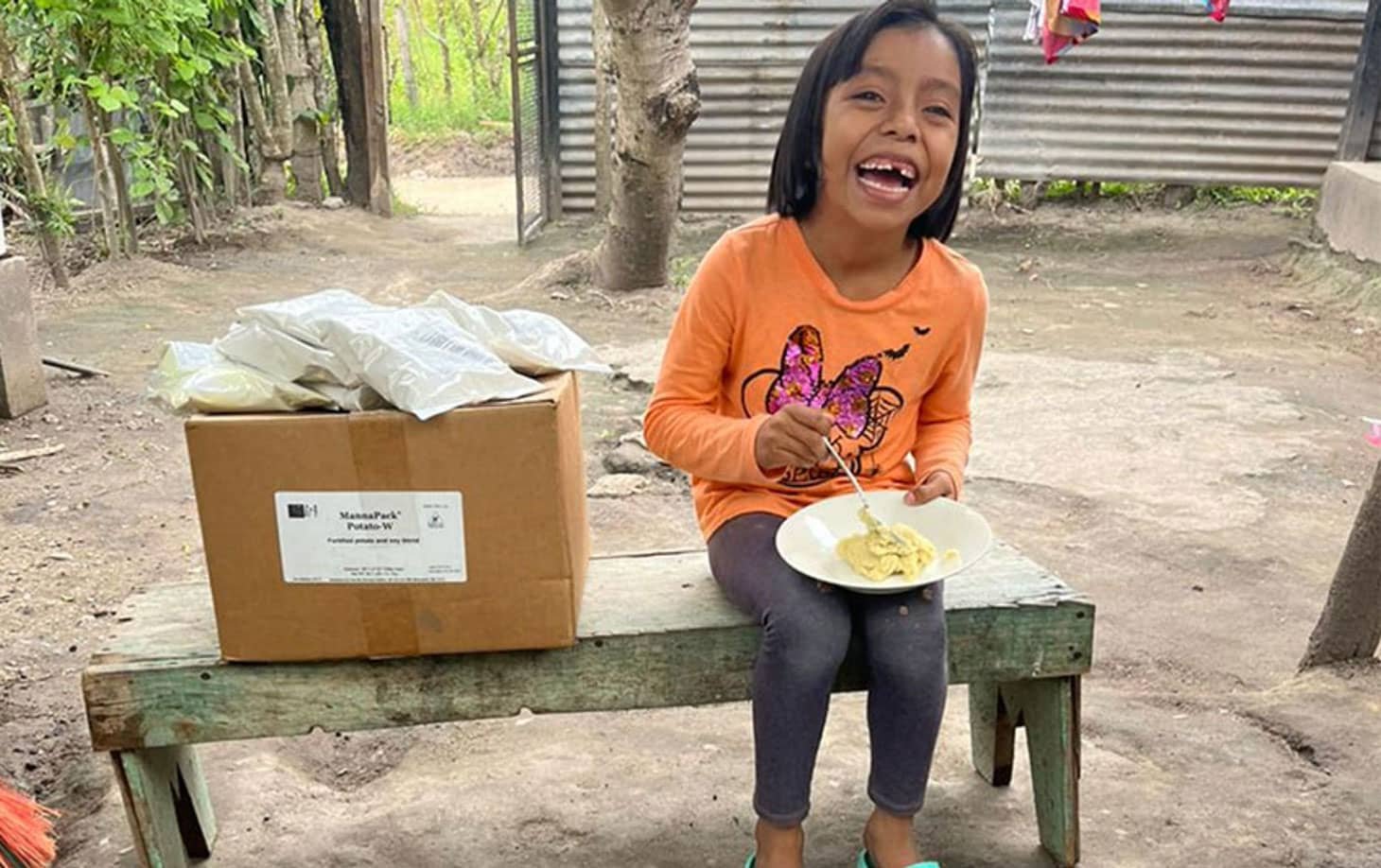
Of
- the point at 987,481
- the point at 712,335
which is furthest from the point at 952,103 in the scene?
the point at 987,481

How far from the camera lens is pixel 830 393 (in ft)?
6.76

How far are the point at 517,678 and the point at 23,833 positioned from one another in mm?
717

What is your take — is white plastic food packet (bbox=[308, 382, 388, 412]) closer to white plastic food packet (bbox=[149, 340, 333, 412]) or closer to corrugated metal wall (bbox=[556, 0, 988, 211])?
white plastic food packet (bbox=[149, 340, 333, 412])

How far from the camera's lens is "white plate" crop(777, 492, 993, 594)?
6.14 ft

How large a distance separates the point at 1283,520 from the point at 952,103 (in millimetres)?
2578

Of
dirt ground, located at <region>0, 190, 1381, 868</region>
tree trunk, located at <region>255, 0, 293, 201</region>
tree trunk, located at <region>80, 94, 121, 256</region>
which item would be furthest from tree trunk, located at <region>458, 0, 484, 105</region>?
dirt ground, located at <region>0, 190, 1381, 868</region>

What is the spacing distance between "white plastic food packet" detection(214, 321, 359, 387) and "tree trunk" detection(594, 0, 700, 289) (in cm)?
467

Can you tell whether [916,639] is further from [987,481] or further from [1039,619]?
[987,481]

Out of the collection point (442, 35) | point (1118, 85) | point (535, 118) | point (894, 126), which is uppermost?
point (894, 126)

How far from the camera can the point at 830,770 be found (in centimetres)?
247

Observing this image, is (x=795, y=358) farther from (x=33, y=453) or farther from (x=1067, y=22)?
(x=1067, y=22)

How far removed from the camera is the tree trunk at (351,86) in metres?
10.5

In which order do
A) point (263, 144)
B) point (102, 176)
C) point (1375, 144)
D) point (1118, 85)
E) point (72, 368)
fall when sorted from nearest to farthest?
point (72, 368)
point (102, 176)
point (1375, 144)
point (1118, 85)
point (263, 144)

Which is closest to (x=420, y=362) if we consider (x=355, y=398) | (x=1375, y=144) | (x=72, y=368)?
(x=355, y=398)
